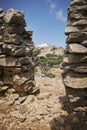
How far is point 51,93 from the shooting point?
20.1 metres

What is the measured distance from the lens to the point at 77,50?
14.6 metres

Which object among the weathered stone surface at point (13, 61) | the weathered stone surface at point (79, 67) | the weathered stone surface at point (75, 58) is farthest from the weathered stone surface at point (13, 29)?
the weathered stone surface at point (79, 67)

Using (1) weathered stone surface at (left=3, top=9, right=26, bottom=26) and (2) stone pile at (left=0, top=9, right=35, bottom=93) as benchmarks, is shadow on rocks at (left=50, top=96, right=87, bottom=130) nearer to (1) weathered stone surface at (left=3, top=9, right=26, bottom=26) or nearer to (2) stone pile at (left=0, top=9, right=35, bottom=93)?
(2) stone pile at (left=0, top=9, right=35, bottom=93)

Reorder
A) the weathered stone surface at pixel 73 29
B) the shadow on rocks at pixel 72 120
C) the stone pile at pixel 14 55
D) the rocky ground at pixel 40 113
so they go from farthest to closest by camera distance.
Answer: the stone pile at pixel 14 55 < the weathered stone surface at pixel 73 29 < the rocky ground at pixel 40 113 < the shadow on rocks at pixel 72 120

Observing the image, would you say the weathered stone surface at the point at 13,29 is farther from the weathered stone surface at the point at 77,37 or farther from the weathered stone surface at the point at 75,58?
the weathered stone surface at the point at 75,58

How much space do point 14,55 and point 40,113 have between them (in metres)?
5.90

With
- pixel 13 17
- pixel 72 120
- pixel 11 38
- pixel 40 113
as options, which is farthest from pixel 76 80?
pixel 13 17

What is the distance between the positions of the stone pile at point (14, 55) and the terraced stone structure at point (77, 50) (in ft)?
16.4

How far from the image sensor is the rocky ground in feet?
48.3

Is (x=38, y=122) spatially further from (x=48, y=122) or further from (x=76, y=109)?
(x=76, y=109)

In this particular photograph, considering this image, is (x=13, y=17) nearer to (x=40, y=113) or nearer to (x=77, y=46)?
(x=77, y=46)

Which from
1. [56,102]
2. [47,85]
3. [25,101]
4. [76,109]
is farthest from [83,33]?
[47,85]

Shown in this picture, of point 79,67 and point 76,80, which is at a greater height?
point 79,67

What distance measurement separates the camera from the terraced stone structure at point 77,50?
14688 mm
